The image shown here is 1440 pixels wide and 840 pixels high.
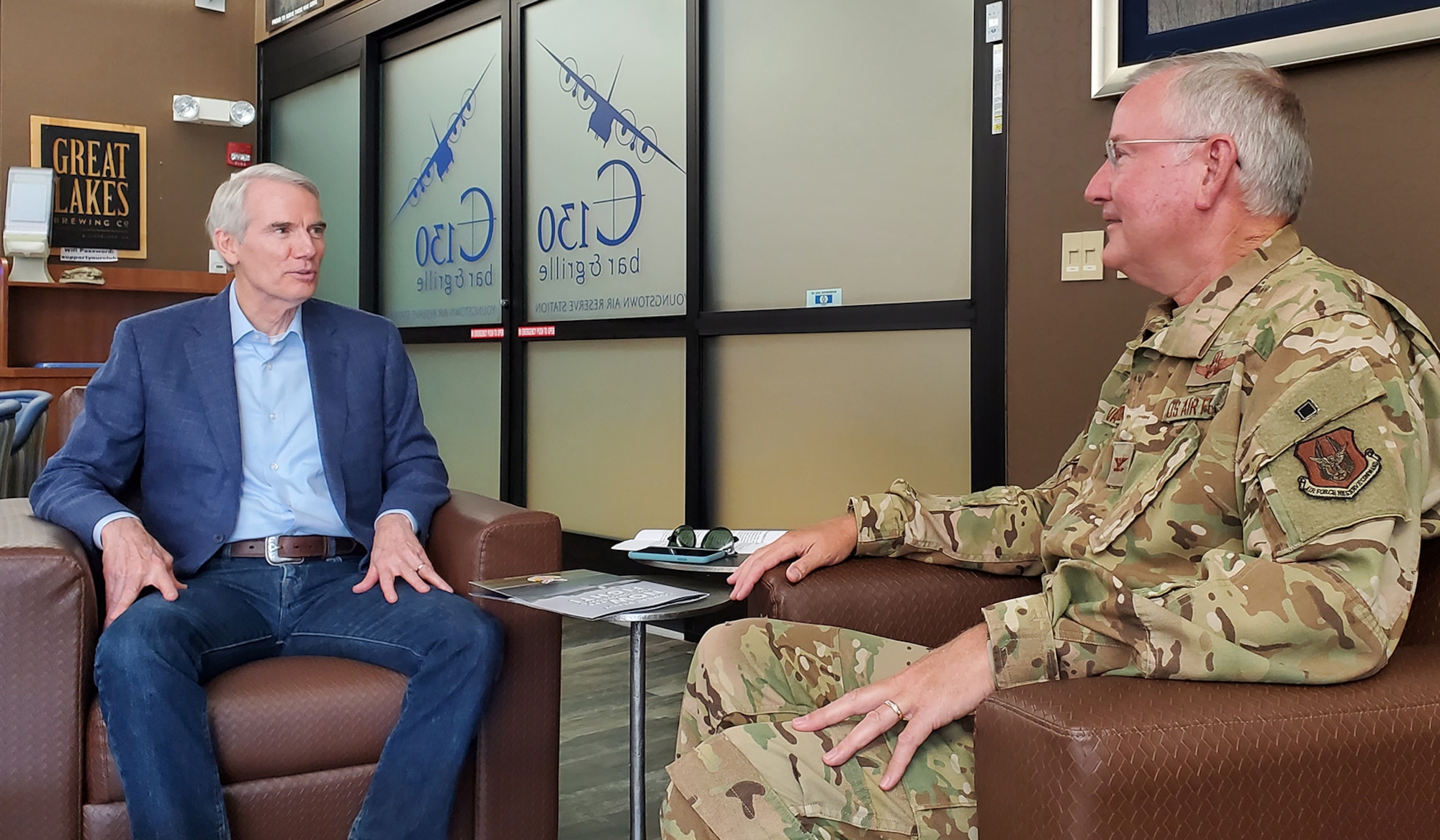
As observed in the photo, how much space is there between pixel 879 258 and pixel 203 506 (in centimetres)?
201

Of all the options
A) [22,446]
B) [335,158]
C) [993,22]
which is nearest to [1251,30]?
[993,22]

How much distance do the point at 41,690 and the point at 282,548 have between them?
0.51m

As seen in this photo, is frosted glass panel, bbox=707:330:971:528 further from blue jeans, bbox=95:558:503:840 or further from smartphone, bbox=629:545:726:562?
blue jeans, bbox=95:558:503:840

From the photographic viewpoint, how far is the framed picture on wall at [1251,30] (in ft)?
6.84

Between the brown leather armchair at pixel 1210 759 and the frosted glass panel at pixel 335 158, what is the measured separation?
16.3 feet

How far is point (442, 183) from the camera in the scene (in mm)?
5078

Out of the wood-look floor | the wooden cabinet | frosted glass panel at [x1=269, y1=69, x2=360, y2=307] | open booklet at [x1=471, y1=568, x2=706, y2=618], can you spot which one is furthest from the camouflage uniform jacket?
the wooden cabinet

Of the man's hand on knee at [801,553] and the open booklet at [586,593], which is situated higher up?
the man's hand on knee at [801,553]

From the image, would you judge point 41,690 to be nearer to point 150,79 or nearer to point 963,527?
point 963,527

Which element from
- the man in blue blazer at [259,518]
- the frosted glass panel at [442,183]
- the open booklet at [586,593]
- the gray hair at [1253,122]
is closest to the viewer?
the gray hair at [1253,122]

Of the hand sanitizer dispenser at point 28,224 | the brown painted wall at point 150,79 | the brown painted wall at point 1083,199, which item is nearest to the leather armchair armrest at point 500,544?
the brown painted wall at point 1083,199

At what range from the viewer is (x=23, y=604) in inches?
65.9

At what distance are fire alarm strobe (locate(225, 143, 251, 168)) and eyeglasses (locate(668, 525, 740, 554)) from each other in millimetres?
5188

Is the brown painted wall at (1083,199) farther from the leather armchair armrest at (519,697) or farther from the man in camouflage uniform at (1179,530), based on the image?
the leather armchair armrest at (519,697)
